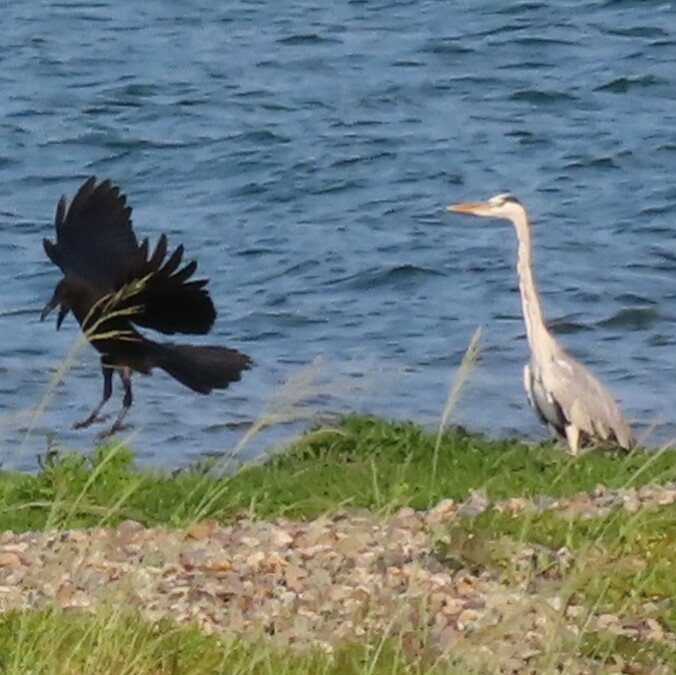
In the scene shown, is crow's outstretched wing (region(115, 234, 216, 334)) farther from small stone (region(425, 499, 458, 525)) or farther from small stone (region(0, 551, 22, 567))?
small stone (region(0, 551, 22, 567))

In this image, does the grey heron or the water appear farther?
the water

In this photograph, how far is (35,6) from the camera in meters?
21.5

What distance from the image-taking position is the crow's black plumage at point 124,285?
8.55 meters

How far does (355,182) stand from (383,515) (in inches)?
374

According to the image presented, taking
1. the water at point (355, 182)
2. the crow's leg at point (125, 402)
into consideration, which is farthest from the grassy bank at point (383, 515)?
the water at point (355, 182)

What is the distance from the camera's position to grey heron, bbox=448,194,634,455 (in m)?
9.60

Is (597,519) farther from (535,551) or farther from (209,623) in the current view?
(209,623)

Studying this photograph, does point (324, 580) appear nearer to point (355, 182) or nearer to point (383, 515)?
point (383, 515)

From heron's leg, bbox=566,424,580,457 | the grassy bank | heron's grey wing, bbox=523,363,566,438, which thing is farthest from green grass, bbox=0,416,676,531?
heron's grey wing, bbox=523,363,566,438

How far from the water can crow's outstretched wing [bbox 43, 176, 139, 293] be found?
1061 mm

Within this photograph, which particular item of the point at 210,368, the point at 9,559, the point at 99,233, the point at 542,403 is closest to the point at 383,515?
the point at 9,559

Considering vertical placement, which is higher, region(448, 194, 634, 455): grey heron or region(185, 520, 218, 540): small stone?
region(185, 520, 218, 540): small stone

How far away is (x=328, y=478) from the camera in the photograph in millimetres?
7656

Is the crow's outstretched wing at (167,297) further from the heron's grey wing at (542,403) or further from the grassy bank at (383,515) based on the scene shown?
the heron's grey wing at (542,403)
